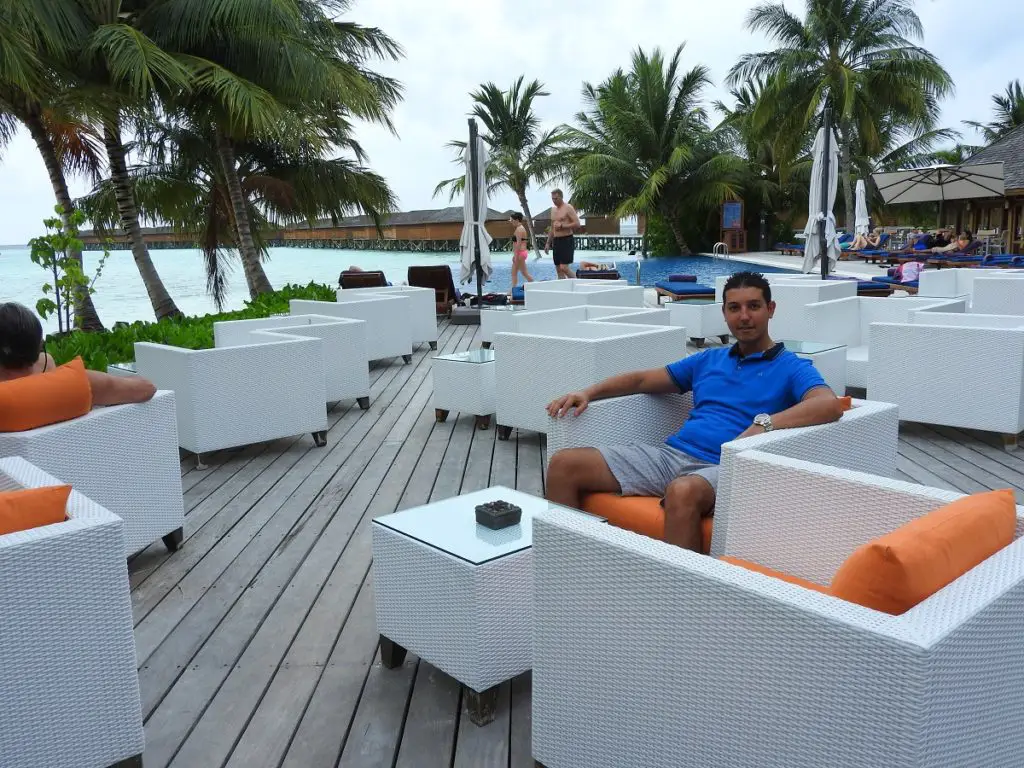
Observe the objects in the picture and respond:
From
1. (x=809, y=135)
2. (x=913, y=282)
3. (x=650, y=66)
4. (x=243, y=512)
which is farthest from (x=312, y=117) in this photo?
(x=809, y=135)

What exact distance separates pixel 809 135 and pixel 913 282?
17.1m

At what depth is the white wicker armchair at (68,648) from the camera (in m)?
1.72

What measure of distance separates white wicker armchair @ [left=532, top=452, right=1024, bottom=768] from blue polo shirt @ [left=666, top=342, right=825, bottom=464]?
71cm

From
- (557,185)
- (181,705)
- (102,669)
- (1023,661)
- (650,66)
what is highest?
(650,66)

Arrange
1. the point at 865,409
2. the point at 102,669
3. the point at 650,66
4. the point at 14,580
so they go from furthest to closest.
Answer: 1. the point at 650,66
2. the point at 865,409
3. the point at 102,669
4. the point at 14,580

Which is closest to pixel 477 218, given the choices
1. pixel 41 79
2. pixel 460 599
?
pixel 41 79

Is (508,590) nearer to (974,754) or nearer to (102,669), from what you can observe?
(102,669)

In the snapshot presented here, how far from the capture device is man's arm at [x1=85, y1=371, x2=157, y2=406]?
10.0 feet

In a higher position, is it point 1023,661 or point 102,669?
point 1023,661

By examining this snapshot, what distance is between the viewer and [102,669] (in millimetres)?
1861

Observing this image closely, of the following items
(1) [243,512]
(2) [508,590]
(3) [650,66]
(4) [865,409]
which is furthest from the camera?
(3) [650,66]

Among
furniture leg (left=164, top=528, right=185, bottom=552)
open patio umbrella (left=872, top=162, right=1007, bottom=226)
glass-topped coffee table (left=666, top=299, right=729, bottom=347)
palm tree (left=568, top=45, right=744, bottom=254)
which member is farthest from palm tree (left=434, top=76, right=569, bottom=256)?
furniture leg (left=164, top=528, right=185, bottom=552)

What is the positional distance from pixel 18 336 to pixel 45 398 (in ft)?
0.73

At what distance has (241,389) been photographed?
15.1 feet
